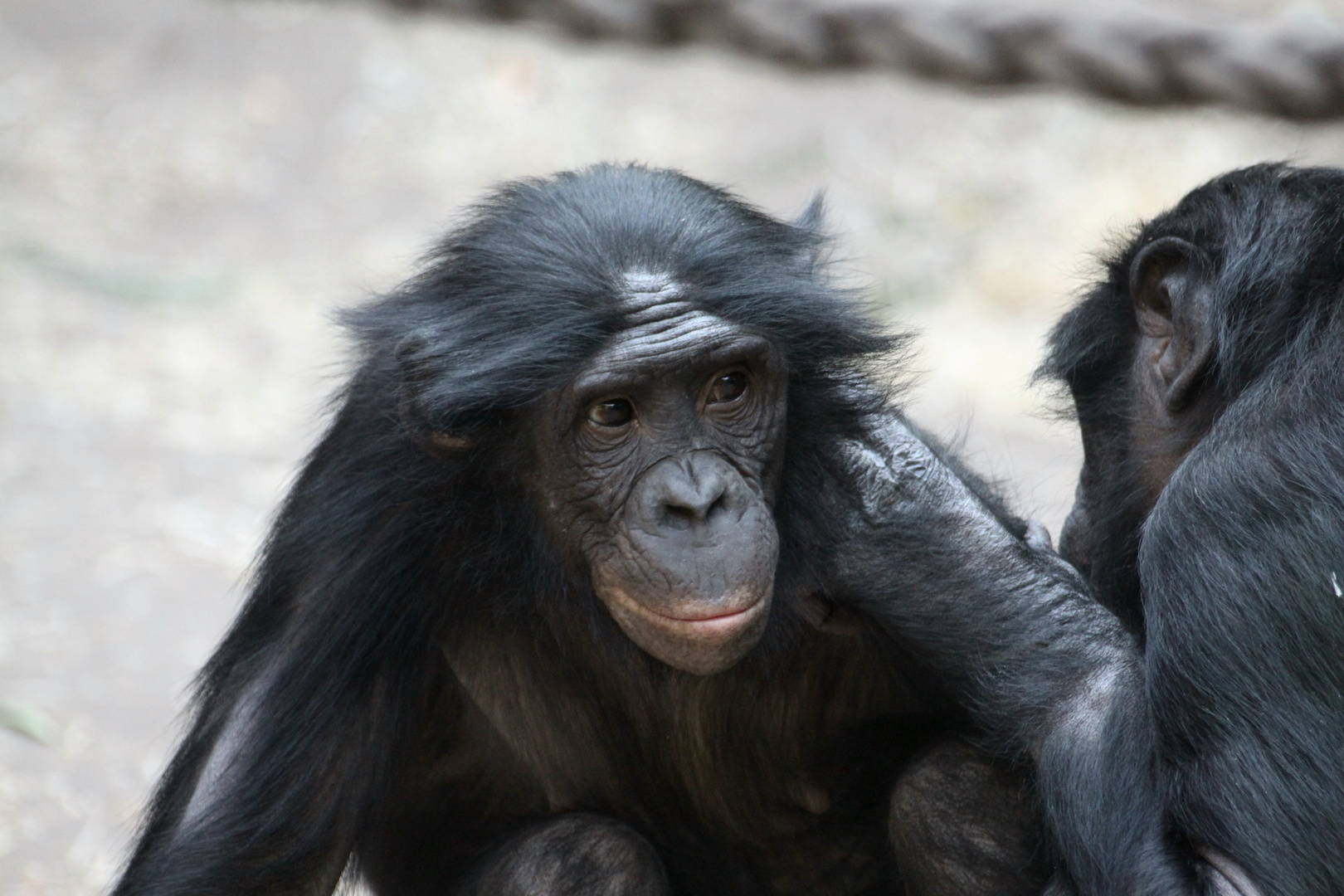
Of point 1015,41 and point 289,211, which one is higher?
point 1015,41

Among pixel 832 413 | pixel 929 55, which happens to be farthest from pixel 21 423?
pixel 832 413

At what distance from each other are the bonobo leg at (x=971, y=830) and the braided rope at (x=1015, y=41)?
4384 mm

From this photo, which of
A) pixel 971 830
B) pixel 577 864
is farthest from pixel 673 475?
pixel 971 830

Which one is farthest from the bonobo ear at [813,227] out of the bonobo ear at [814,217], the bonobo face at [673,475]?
the bonobo face at [673,475]

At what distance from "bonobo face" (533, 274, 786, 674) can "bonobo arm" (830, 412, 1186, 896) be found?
320mm

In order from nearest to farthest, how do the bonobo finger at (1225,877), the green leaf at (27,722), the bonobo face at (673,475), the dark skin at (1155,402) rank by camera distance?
1. the bonobo finger at (1225,877)
2. the bonobo face at (673,475)
3. the dark skin at (1155,402)
4. the green leaf at (27,722)

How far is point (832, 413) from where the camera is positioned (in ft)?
13.7

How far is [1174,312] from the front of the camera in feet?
13.6

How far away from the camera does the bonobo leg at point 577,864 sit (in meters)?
3.96

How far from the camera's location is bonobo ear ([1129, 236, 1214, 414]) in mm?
3992

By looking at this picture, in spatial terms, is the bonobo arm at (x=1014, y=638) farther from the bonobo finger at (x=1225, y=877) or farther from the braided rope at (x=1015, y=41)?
the braided rope at (x=1015, y=41)

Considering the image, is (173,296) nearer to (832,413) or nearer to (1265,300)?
(832,413)

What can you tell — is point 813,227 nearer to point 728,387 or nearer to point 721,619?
point 728,387

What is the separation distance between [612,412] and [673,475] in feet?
0.81
